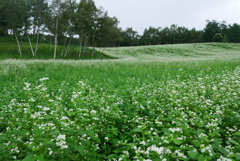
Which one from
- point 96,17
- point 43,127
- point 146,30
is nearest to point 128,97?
A: point 43,127

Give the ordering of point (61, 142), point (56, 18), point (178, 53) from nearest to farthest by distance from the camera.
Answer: point (61, 142)
point (56, 18)
point (178, 53)

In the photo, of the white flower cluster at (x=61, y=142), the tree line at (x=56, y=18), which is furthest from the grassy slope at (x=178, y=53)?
the white flower cluster at (x=61, y=142)

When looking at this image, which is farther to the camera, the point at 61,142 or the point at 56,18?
the point at 56,18

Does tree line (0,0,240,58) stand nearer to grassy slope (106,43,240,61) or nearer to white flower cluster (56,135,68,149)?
grassy slope (106,43,240,61)

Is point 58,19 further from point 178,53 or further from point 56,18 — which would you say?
point 178,53

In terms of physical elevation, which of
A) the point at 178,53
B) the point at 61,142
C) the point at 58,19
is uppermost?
the point at 58,19

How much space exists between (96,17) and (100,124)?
46.2m

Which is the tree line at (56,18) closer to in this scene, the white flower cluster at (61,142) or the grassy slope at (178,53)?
the grassy slope at (178,53)

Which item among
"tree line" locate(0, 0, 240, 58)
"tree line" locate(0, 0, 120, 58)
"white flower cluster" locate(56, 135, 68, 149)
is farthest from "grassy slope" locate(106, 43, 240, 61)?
"white flower cluster" locate(56, 135, 68, 149)

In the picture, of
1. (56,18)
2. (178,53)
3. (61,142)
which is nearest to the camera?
(61,142)

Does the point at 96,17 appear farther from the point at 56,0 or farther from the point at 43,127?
the point at 43,127

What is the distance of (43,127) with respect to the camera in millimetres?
3531

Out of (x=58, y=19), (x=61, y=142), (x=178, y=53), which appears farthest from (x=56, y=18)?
(x=61, y=142)

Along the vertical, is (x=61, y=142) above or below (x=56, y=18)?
below
